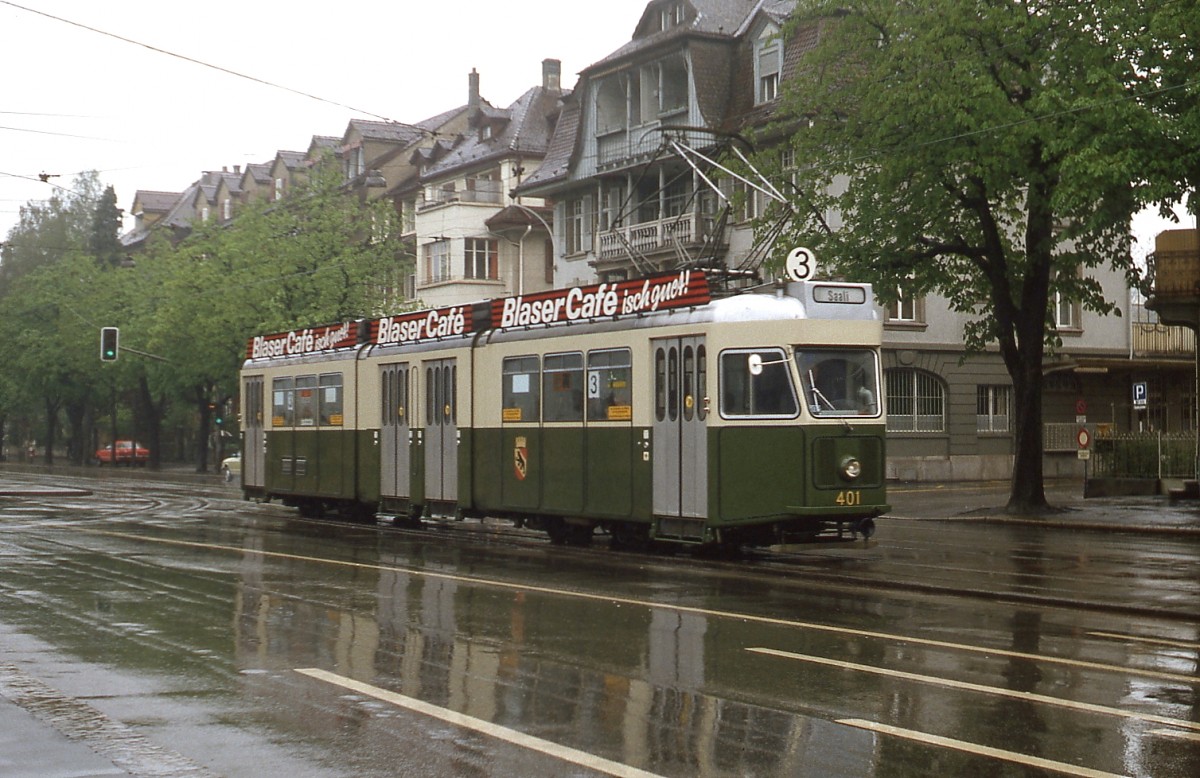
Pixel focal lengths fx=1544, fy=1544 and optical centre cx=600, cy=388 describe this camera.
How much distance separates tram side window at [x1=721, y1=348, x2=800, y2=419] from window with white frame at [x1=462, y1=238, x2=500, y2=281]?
44.4 m

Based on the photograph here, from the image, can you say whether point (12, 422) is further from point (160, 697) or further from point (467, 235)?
point (160, 697)

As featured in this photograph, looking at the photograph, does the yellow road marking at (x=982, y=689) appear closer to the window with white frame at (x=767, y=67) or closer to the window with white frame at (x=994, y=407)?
the window with white frame at (x=767, y=67)

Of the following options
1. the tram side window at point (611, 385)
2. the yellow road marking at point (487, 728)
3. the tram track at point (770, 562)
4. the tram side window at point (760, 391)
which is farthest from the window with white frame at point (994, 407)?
the yellow road marking at point (487, 728)

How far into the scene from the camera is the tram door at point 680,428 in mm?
19328

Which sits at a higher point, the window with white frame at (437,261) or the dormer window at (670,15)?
the dormer window at (670,15)

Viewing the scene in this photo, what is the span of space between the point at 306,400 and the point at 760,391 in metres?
14.1

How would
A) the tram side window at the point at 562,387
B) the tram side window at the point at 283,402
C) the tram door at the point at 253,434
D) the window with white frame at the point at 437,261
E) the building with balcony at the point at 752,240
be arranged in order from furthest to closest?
the window with white frame at the point at 437,261, the building with balcony at the point at 752,240, the tram door at the point at 253,434, the tram side window at the point at 283,402, the tram side window at the point at 562,387

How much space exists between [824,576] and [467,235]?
46.1 m

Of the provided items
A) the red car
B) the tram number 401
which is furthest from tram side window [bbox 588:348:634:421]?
the red car

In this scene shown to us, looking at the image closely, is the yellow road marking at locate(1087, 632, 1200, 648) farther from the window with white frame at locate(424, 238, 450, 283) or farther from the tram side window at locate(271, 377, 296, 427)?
the window with white frame at locate(424, 238, 450, 283)

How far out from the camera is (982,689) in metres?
9.74

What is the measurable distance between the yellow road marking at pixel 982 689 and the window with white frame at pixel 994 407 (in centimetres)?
3954

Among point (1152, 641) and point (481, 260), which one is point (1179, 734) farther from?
point (481, 260)

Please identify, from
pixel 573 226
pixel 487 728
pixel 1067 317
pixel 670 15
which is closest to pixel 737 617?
pixel 487 728
